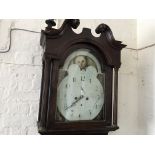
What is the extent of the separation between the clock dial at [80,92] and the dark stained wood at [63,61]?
3 cm

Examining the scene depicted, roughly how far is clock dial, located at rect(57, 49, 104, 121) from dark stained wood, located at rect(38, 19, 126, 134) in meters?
0.03

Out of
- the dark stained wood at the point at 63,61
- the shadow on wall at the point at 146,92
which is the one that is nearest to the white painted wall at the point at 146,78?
the shadow on wall at the point at 146,92

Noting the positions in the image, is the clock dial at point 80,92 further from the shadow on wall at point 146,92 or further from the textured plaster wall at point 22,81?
the shadow on wall at point 146,92

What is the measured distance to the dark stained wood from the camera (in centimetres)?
91

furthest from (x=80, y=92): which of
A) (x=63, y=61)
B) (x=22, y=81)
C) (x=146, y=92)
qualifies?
(x=146, y=92)

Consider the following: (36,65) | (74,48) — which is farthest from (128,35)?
(36,65)

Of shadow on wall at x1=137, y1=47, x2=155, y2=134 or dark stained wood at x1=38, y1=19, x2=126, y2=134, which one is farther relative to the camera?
shadow on wall at x1=137, y1=47, x2=155, y2=134

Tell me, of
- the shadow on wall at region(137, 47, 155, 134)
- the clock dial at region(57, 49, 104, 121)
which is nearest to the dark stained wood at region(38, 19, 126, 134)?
the clock dial at region(57, 49, 104, 121)

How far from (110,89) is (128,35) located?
0.47 metres

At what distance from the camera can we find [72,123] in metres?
0.94

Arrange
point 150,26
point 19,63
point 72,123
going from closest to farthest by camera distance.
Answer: point 72,123, point 19,63, point 150,26

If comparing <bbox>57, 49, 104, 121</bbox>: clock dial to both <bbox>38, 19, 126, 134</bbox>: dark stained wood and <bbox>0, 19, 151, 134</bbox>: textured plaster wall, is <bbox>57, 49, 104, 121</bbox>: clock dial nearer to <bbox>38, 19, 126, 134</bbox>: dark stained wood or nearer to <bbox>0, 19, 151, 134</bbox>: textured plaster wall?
<bbox>38, 19, 126, 134</bbox>: dark stained wood

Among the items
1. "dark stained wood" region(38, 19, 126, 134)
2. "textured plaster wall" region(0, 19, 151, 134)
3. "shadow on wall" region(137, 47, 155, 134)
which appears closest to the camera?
"dark stained wood" region(38, 19, 126, 134)
